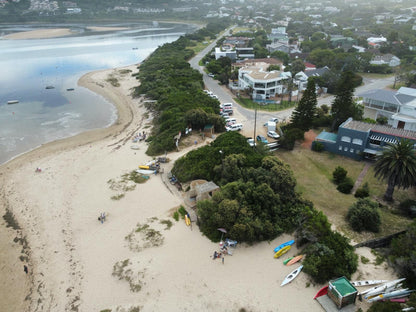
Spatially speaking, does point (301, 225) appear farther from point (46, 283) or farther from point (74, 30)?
point (74, 30)

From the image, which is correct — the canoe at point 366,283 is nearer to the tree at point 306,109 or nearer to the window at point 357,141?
the window at point 357,141

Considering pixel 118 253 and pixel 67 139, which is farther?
pixel 67 139

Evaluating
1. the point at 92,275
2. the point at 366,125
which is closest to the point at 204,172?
the point at 92,275

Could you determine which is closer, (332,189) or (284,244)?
(284,244)

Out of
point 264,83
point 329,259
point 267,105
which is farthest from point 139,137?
point 329,259

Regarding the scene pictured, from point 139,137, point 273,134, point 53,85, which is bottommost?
point 53,85

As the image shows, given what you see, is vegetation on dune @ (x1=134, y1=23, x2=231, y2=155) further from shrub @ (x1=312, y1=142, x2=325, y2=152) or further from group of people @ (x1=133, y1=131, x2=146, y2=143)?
shrub @ (x1=312, y1=142, x2=325, y2=152)

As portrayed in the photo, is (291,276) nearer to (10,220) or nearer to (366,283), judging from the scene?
(366,283)

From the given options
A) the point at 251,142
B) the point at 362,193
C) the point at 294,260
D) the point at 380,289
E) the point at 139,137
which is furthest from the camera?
the point at 139,137
